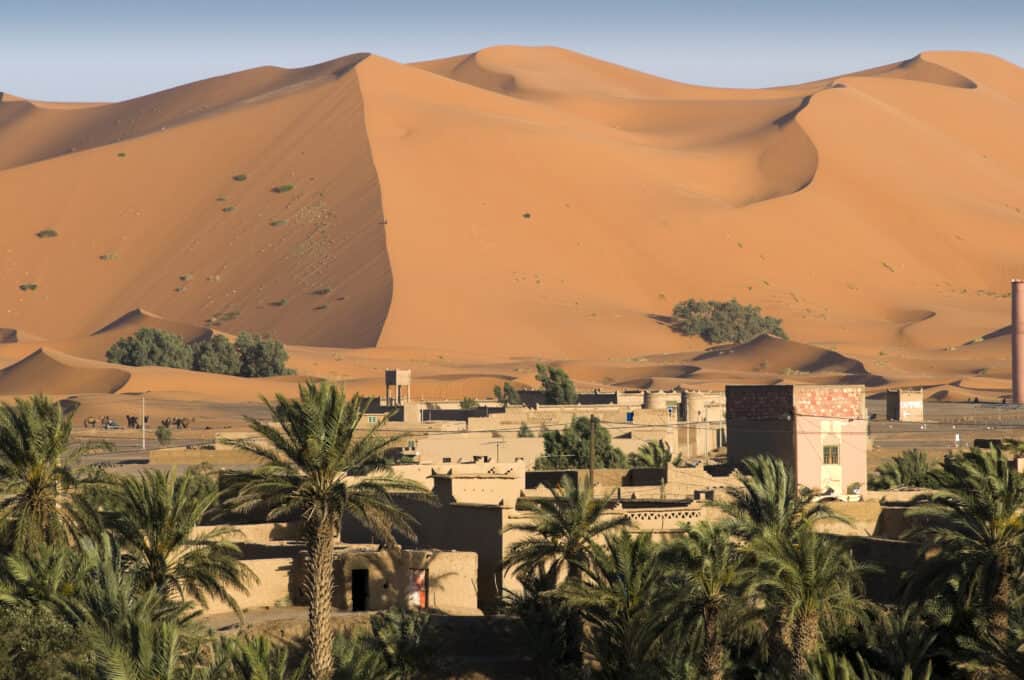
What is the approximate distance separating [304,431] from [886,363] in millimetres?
75563

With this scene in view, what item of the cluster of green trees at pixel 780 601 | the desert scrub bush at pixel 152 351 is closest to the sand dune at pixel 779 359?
the desert scrub bush at pixel 152 351

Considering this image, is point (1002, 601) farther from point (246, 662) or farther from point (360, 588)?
point (246, 662)

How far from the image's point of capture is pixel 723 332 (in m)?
106

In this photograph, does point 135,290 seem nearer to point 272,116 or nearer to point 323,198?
point 323,198

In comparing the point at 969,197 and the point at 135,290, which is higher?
the point at 969,197

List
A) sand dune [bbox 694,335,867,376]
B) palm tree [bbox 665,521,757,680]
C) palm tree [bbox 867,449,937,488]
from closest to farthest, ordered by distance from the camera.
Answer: palm tree [bbox 665,521,757,680] < palm tree [bbox 867,449,937,488] < sand dune [bbox 694,335,867,376]

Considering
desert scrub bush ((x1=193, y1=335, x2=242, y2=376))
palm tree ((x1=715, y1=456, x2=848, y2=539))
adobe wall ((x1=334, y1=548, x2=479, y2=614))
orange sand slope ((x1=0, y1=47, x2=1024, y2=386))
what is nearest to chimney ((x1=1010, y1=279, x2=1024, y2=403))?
orange sand slope ((x1=0, y1=47, x2=1024, y2=386))

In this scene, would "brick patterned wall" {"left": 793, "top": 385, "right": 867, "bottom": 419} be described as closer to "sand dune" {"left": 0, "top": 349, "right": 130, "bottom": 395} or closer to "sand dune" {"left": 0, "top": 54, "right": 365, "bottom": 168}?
"sand dune" {"left": 0, "top": 349, "right": 130, "bottom": 395}

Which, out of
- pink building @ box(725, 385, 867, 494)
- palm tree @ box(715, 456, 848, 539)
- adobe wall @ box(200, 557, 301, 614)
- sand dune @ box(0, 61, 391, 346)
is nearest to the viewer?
palm tree @ box(715, 456, 848, 539)

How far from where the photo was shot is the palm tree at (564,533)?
97.2 feet

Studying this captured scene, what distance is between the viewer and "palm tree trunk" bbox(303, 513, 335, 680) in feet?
83.8

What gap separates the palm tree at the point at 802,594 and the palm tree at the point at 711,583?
346 mm

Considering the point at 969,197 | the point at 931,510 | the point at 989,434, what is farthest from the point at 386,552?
the point at 969,197

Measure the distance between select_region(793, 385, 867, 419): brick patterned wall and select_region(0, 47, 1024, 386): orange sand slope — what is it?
44365mm
